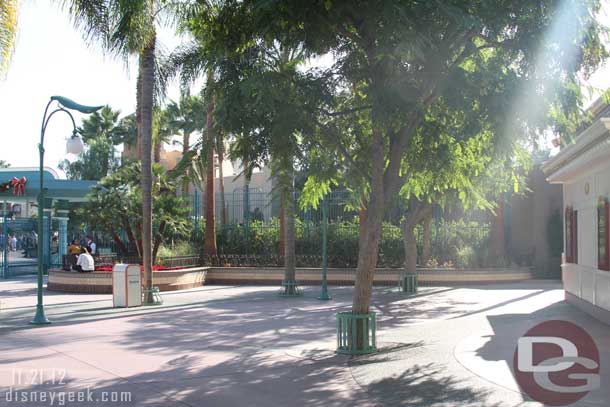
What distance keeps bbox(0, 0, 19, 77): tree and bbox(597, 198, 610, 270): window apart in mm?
11907

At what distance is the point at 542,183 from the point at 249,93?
21.4 meters

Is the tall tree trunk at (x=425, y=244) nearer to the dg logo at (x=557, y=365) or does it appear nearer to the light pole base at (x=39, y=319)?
the dg logo at (x=557, y=365)

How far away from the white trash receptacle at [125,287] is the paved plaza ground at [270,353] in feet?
1.58

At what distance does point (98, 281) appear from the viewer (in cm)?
2070

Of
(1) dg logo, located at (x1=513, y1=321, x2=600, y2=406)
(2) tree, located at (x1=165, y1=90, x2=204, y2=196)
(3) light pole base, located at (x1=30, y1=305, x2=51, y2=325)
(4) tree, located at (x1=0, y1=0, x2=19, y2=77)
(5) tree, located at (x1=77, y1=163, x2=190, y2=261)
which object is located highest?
(2) tree, located at (x1=165, y1=90, x2=204, y2=196)

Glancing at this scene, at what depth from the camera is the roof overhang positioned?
432 inches

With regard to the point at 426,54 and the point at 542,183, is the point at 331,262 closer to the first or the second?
the point at 542,183

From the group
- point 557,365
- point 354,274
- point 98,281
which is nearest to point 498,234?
point 354,274

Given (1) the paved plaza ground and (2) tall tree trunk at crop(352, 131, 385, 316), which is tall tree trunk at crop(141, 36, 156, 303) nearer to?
(1) the paved plaza ground

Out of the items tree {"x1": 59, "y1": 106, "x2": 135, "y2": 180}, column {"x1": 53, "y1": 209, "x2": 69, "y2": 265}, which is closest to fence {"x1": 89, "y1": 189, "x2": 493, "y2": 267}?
column {"x1": 53, "y1": 209, "x2": 69, "y2": 265}

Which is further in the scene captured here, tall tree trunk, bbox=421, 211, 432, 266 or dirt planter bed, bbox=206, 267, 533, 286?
tall tree trunk, bbox=421, 211, 432, 266

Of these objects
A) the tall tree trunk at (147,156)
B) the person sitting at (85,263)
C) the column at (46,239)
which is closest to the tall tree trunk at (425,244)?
the tall tree trunk at (147,156)

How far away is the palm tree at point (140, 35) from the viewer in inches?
588

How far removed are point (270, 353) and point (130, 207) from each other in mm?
12628
